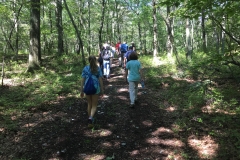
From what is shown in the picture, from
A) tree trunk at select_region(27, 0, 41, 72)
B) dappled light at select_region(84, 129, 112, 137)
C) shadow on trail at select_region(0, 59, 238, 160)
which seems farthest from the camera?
tree trunk at select_region(27, 0, 41, 72)

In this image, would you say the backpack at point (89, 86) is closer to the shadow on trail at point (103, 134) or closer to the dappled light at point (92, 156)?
the shadow on trail at point (103, 134)

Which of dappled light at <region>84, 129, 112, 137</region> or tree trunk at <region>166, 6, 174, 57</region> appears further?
tree trunk at <region>166, 6, 174, 57</region>

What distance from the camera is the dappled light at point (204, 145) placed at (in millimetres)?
4882

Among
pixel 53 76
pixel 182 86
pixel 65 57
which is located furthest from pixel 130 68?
pixel 65 57

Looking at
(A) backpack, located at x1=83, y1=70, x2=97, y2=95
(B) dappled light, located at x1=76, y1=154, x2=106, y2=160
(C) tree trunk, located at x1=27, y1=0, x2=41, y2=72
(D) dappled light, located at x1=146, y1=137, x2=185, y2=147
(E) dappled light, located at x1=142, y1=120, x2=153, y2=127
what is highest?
(C) tree trunk, located at x1=27, y1=0, x2=41, y2=72

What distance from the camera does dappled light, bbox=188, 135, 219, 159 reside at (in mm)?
4882

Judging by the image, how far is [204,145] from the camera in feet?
17.4

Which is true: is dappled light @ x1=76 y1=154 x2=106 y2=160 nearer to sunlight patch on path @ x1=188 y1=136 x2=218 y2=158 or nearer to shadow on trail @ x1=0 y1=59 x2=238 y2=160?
shadow on trail @ x1=0 y1=59 x2=238 y2=160

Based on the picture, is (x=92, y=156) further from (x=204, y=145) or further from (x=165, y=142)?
(x=204, y=145)

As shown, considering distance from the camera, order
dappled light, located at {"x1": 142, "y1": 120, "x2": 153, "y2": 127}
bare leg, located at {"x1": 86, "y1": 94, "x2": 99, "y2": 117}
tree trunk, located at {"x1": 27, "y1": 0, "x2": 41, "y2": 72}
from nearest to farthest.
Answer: bare leg, located at {"x1": 86, "y1": 94, "x2": 99, "y2": 117} → dappled light, located at {"x1": 142, "y1": 120, "x2": 153, "y2": 127} → tree trunk, located at {"x1": 27, "y1": 0, "x2": 41, "y2": 72}

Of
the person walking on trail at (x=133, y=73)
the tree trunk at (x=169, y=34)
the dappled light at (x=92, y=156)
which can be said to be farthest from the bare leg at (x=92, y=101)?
the tree trunk at (x=169, y=34)

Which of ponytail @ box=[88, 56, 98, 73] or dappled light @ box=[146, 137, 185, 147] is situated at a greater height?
ponytail @ box=[88, 56, 98, 73]

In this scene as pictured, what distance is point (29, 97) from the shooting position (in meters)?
8.95

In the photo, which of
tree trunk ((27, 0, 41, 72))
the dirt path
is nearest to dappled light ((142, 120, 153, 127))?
the dirt path
